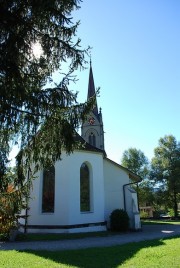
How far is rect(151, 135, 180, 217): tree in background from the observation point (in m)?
43.9

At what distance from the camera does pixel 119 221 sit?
1902 cm

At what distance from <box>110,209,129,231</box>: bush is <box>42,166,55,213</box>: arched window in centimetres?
416

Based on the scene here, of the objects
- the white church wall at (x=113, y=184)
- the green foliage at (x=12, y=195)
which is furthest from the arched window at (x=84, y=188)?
the green foliage at (x=12, y=195)

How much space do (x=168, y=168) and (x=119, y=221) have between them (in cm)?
2832

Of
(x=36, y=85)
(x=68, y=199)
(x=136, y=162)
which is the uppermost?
(x=136, y=162)

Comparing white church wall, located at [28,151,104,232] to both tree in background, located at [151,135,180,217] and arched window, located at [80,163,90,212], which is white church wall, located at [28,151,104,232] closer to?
arched window, located at [80,163,90,212]

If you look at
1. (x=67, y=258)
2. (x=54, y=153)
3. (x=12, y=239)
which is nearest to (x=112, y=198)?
(x=12, y=239)

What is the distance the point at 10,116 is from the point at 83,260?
16.3 ft

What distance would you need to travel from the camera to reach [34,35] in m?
7.50

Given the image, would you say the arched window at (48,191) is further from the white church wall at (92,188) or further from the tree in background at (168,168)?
the tree in background at (168,168)

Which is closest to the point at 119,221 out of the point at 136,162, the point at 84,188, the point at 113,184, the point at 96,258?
the point at 84,188

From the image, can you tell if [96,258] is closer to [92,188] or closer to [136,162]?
[92,188]

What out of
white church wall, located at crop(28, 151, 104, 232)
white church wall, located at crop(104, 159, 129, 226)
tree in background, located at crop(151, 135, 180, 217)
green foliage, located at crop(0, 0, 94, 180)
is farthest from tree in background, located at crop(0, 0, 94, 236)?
tree in background, located at crop(151, 135, 180, 217)

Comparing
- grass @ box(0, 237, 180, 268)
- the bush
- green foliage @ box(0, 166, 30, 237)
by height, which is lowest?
grass @ box(0, 237, 180, 268)
